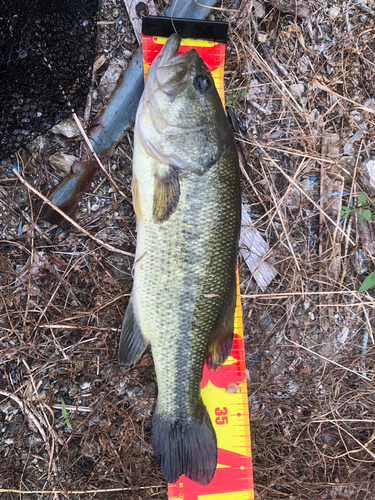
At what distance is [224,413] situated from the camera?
2330 mm

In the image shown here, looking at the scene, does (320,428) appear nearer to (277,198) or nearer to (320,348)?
(320,348)

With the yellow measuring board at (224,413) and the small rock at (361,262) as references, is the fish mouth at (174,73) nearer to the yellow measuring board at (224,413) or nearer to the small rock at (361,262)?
the yellow measuring board at (224,413)

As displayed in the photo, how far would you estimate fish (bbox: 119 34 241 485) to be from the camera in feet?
5.97

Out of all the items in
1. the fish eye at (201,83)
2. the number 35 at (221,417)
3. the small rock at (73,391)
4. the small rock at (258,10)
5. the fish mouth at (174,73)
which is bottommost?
the number 35 at (221,417)

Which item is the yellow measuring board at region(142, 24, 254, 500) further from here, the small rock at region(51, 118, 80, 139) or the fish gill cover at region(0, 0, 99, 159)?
the small rock at region(51, 118, 80, 139)

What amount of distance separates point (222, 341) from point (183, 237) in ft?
2.51

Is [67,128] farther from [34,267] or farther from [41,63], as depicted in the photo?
[34,267]

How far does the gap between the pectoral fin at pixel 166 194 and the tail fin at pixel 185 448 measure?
132 centimetres

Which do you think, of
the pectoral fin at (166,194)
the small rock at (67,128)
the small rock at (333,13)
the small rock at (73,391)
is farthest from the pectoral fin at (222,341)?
the small rock at (333,13)

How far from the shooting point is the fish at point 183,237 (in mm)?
1818

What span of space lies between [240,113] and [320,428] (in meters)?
2.71

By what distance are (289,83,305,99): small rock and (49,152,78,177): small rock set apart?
187 cm

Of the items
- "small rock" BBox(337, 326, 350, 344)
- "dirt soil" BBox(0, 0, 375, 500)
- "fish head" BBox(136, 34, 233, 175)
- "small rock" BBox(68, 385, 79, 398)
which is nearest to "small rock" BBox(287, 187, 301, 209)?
"dirt soil" BBox(0, 0, 375, 500)

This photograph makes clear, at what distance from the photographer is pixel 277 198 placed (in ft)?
8.51
